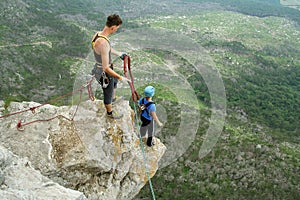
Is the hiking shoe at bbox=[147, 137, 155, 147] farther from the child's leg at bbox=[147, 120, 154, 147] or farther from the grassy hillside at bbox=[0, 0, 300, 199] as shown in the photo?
the grassy hillside at bbox=[0, 0, 300, 199]

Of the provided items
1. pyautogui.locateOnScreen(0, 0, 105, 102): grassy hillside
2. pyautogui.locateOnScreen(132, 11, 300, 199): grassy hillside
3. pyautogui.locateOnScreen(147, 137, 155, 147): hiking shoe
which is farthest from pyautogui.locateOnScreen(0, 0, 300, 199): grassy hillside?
pyautogui.locateOnScreen(147, 137, 155, 147): hiking shoe

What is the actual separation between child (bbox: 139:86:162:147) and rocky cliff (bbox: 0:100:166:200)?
0.32 metres

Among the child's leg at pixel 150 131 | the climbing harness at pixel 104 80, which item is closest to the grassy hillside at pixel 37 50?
the child's leg at pixel 150 131

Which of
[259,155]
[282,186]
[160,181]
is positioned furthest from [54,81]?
[282,186]

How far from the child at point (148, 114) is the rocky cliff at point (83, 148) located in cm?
32

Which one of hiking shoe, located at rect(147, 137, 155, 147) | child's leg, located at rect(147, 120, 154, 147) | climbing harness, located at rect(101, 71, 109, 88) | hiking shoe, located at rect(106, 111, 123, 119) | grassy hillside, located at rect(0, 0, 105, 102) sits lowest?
grassy hillside, located at rect(0, 0, 105, 102)

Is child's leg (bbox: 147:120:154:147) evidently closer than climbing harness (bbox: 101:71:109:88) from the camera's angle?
No

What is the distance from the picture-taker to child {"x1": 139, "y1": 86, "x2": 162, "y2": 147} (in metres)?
8.76

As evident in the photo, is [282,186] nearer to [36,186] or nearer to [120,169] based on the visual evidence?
[120,169]

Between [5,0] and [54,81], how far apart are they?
29660mm

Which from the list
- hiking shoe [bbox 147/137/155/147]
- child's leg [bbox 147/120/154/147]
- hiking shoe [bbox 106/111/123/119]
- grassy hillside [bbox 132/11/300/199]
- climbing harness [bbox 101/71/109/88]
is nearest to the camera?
climbing harness [bbox 101/71/109/88]

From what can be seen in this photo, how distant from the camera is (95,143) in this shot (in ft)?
27.7

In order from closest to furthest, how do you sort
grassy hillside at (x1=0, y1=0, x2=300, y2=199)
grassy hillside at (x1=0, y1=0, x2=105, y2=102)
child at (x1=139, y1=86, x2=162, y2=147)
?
child at (x1=139, y1=86, x2=162, y2=147)
grassy hillside at (x1=0, y1=0, x2=300, y2=199)
grassy hillside at (x1=0, y1=0, x2=105, y2=102)

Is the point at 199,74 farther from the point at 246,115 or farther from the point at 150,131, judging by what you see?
the point at 150,131
